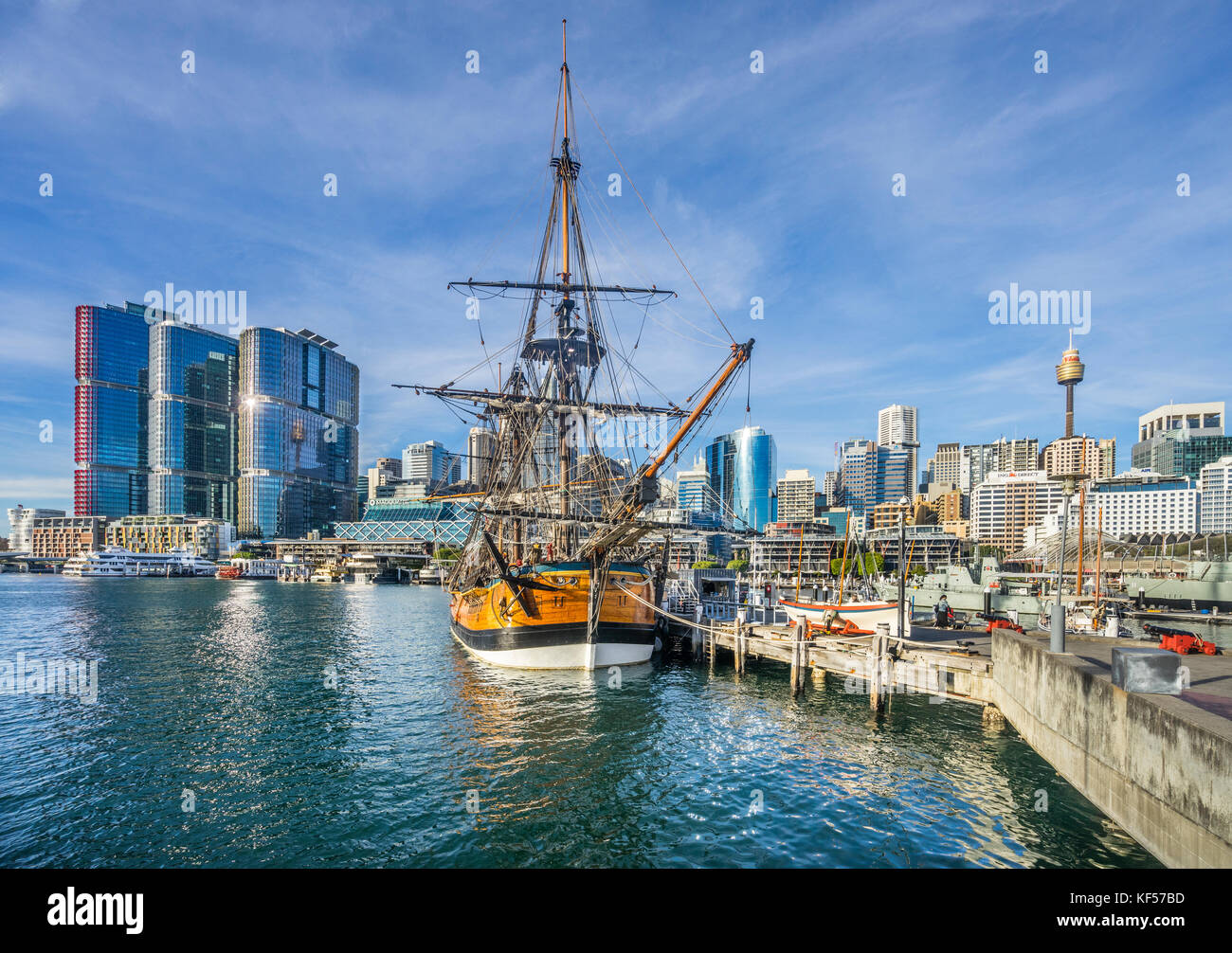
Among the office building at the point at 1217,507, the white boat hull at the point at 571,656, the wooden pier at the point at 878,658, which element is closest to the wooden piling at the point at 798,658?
the wooden pier at the point at 878,658

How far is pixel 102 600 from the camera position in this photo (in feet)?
279

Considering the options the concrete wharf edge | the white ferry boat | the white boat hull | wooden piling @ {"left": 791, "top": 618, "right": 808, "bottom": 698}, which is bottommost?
the white ferry boat

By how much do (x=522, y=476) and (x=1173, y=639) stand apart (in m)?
39.5

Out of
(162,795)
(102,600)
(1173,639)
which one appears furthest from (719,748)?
(102,600)

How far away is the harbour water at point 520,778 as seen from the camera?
13875mm

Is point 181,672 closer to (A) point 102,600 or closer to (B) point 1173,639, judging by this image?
(B) point 1173,639

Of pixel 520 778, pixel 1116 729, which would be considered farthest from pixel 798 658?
pixel 1116 729

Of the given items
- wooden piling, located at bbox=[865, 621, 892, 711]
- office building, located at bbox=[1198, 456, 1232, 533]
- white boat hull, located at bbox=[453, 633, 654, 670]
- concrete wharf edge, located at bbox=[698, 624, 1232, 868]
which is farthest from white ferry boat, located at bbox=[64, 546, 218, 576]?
office building, located at bbox=[1198, 456, 1232, 533]

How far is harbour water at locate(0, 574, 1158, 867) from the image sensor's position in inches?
546

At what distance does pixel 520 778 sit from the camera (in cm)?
1812

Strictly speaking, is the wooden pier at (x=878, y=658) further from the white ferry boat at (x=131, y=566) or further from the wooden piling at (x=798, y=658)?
the white ferry boat at (x=131, y=566)

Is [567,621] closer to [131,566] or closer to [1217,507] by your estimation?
[131,566]

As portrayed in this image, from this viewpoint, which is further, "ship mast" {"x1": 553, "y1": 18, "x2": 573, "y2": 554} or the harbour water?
"ship mast" {"x1": 553, "y1": 18, "x2": 573, "y2": 554}

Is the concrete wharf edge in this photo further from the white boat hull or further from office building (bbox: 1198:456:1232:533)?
office building (bbox: 1198:456:1232:533)
